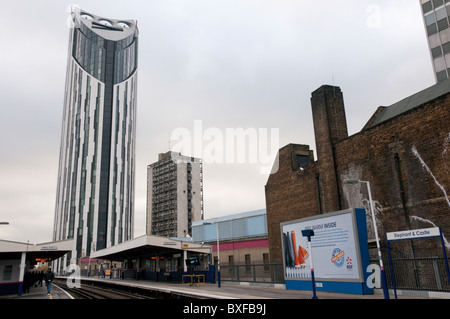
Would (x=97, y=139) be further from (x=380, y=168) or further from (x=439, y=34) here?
(x=380, y=168)

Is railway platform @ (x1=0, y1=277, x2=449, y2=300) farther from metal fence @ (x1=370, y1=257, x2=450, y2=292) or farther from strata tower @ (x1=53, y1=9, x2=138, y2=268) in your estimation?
strata tower @ (x1=53, y1=9, x2=138, y2=268)

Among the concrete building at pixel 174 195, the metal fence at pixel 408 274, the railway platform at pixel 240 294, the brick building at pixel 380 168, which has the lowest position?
the railway platform at pixel 240 294

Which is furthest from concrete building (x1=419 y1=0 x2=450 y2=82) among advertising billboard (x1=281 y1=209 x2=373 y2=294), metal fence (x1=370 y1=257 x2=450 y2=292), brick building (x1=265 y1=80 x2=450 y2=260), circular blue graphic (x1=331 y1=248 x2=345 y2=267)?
circular blue graphic (x1=331 y1=248 x2=345 y2=267)

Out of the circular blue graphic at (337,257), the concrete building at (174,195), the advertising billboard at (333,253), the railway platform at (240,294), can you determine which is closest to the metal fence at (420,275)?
the railway platform at (240,294)

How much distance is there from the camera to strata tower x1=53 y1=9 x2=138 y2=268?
120438 mm

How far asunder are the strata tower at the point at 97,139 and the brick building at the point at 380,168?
96592 mm

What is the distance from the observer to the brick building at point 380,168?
21.7m

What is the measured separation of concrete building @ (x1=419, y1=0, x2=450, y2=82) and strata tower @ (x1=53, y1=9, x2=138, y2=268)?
341 ft

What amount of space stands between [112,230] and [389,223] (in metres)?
111

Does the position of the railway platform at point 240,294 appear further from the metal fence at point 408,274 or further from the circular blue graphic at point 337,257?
the circular blue graphic at point 337,257

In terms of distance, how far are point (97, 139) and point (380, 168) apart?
114 m

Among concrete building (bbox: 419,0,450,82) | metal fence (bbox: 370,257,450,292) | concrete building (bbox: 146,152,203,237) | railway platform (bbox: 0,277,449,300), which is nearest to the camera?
metal fence (bbox: 370,257,450,292)

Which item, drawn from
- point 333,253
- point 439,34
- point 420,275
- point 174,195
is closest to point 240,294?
point 333,253
